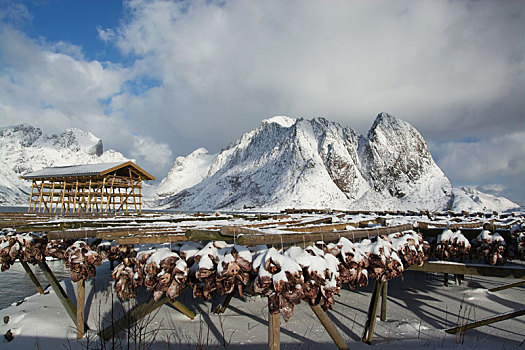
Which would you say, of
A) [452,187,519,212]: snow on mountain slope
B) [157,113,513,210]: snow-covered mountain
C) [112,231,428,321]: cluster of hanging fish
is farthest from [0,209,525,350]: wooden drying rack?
[452,187,519,212]: snow on mountain slope

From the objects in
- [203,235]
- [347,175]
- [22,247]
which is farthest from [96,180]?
[347,175]

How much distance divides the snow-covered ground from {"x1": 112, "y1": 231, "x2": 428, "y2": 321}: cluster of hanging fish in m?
1.19

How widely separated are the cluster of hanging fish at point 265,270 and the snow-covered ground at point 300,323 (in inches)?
46.7

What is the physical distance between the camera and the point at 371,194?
182 ft

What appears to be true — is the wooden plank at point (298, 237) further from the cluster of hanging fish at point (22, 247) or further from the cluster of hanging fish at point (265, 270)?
the cluster of hanging fish at point (22, 247)

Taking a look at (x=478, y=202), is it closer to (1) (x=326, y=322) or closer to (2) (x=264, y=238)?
(1) (x=326, y=322)

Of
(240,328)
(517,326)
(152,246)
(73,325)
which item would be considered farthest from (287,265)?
(517,326)

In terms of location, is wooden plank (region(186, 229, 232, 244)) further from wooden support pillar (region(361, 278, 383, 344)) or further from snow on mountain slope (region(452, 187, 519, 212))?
snow on mountain slope (region(452, 187, 519, 212))

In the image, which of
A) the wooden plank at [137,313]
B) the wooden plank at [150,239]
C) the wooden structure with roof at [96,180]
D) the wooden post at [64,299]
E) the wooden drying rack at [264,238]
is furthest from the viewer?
the wooden structure with roof at [96,180]

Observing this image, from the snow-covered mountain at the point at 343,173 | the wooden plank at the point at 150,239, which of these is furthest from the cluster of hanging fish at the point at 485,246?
the snow-covered mountain at the point at 343,173

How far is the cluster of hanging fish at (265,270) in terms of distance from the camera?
10.0ft

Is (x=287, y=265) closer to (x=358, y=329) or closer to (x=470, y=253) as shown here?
(x=358, y=329)

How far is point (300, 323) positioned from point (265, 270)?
412cm

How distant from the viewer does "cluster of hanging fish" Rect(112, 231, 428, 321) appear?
10.0 ft
